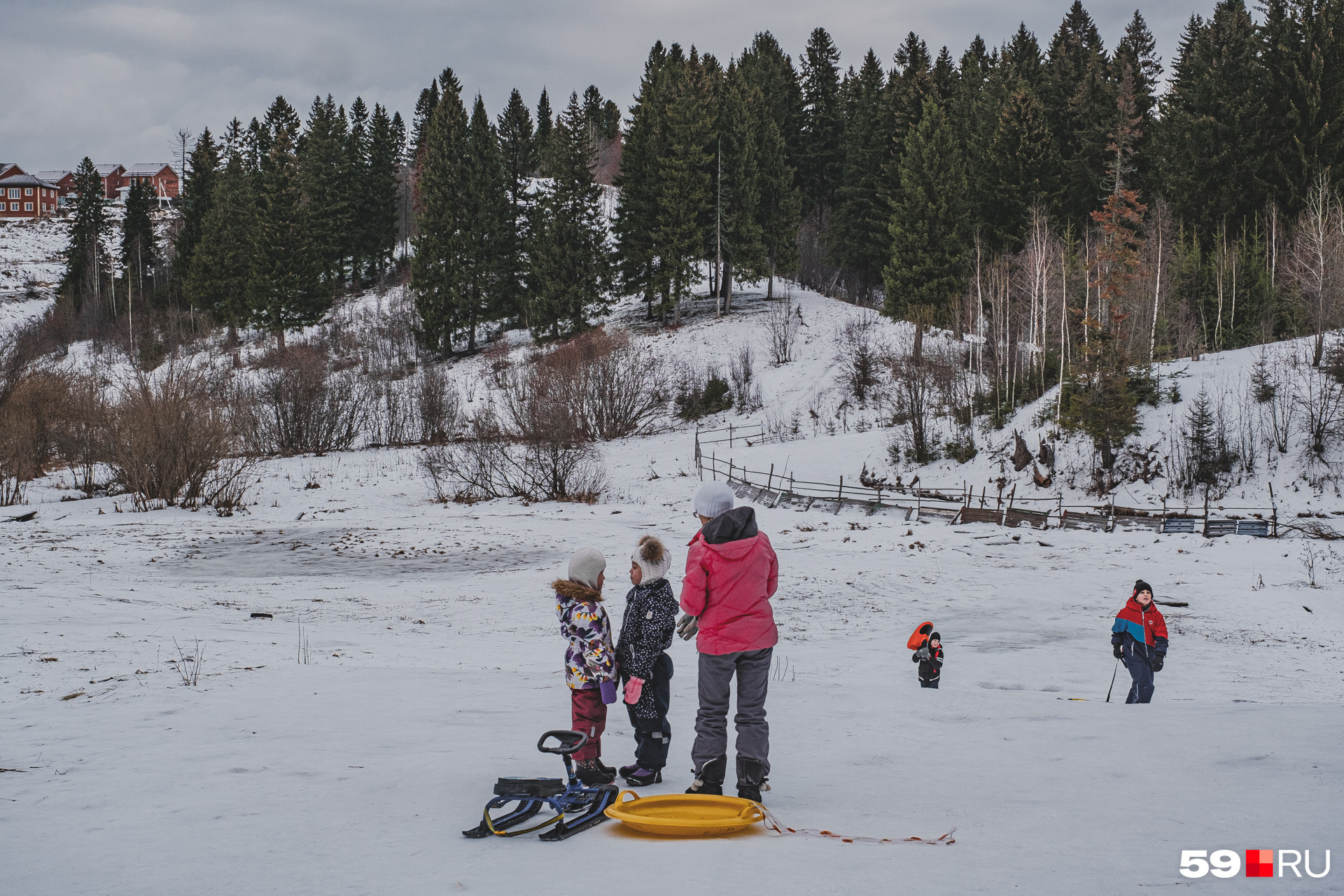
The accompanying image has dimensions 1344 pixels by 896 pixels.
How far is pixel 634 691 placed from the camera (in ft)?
17.3

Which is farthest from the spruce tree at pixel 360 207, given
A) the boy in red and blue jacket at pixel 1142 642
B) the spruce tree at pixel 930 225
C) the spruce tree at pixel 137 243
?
the boy in red and blue jacket at pixel 1142 642

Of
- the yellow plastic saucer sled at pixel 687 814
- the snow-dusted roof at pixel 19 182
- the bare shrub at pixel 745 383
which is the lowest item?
the yellow plastic saucer sled at pixel 687 814

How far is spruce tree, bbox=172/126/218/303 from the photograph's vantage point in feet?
224

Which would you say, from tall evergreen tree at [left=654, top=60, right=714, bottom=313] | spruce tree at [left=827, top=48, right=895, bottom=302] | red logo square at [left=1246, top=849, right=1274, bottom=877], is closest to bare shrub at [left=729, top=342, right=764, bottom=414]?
tall evergreen tree at [left=654, top=60, right=714, bottom=313]

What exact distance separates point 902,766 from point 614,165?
10707 centimetres

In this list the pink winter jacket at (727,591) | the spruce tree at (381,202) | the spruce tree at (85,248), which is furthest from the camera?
the spruce tree at (85,248)

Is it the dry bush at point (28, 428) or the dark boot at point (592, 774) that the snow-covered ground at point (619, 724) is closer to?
the dark boot at point (592, 774)

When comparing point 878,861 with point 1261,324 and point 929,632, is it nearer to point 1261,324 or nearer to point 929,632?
point 929,632

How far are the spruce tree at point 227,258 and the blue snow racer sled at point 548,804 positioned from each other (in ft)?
205

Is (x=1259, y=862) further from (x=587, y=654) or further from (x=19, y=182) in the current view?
(x=19, y=182)

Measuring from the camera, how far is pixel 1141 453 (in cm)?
2606

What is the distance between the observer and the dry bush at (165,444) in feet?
82.8

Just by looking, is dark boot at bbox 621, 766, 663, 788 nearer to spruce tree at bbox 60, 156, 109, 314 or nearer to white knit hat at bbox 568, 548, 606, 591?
white knit hat at bbox 568, 548, 606, 591

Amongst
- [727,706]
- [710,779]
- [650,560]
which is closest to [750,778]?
[710,779]
